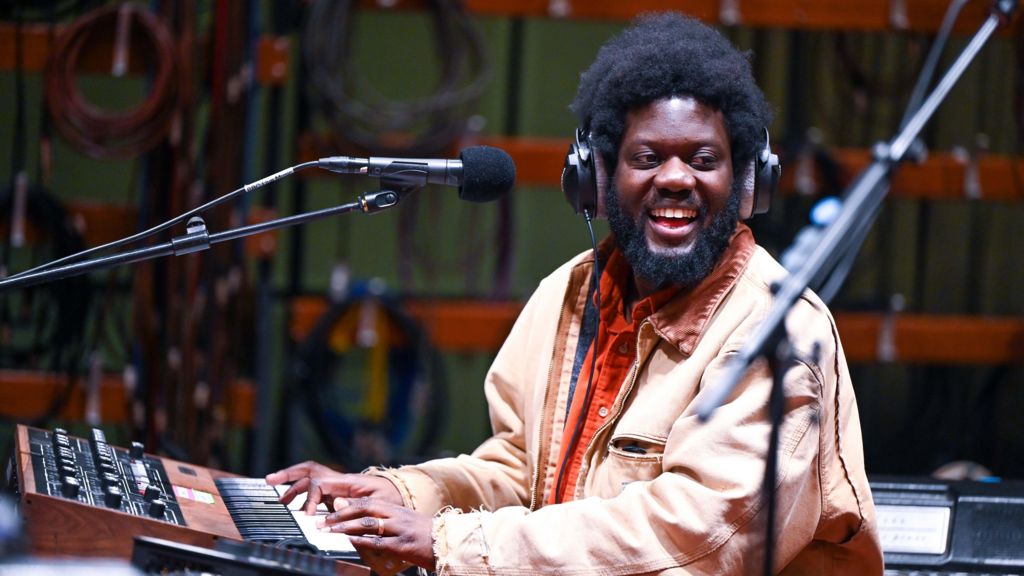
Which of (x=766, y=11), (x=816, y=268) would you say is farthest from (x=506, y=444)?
(x=766, y=11)

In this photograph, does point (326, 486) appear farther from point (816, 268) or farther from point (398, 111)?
point (398, 111)

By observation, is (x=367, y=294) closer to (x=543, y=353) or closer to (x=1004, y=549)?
(x=543, y=353)

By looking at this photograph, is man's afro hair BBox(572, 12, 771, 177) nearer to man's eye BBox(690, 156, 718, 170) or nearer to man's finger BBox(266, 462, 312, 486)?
man's eye BBox(690, 156, 718, 170)

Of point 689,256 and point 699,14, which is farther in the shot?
point 699,14

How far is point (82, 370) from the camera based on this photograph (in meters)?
4.73

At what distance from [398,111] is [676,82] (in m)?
2.75

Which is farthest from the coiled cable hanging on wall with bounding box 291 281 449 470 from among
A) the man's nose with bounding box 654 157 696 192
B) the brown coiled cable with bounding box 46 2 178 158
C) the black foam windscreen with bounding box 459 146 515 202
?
the black foam windscreen with bounding box 459 146 515 202

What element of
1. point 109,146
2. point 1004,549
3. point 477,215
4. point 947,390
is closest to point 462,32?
point 477,215

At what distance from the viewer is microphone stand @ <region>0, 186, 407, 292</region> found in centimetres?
206

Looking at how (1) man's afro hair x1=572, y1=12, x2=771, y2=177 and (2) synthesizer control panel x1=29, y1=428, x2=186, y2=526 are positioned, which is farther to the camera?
(1) man's afro hair x1=572, y1=12, x2=771, y2=177

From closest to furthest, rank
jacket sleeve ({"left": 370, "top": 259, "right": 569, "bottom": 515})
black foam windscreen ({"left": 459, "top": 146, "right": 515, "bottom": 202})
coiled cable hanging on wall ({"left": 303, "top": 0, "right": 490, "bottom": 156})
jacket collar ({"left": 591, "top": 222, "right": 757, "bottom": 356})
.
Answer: black foam windscreen ({"left": 459, "top": 146, "right": 515, "bottom": 202})
jacket collar ({"left": 591, "top": 222, "right": 757, "bottom": 356})
jacket sleeve ({"left": 370, "top": 259, "right": 569, "bottom": 515})
coiled cable hanging on wall ({"left": 303, "top": 0, "right": 490, "bottom": 156})

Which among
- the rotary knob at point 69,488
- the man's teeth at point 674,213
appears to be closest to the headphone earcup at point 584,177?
the man's teeth at point 674,213

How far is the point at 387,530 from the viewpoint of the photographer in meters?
2.20

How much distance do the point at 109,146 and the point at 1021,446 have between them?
151 inches
